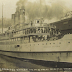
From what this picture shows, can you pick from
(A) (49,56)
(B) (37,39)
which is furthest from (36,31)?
(A) (49,56)

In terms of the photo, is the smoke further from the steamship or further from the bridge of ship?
the bridge of ship

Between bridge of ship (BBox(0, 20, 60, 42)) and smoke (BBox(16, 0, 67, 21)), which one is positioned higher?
smoke (BBox(16, 0, 67, 21))

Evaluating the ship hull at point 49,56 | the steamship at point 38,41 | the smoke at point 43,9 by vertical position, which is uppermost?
the smoke at point 43,9

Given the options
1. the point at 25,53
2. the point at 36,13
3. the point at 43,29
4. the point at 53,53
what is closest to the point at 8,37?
the point at 25,53

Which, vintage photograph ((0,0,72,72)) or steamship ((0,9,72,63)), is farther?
steamship ((0,9,72,63))

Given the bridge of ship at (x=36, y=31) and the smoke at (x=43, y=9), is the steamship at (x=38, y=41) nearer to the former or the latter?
the bridge of ship at (x=36, y=31)

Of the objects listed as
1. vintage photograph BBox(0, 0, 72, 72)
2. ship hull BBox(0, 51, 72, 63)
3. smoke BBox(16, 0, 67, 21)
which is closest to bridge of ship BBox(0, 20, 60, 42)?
vintage photograph BBox(0, 0, 72, 72)

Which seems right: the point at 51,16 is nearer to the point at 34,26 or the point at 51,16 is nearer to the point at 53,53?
the point at 34,26

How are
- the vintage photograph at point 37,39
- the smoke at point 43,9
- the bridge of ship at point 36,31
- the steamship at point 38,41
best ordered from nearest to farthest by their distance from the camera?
1. the vintage photograph at point 37,39
2. the steamship at point 38,41
3. the smoke at point 43,9
4. the bridge of ship at point 36,31

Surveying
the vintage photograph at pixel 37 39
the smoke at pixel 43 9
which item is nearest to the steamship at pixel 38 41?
the vintage photograph at pixel 37 39
